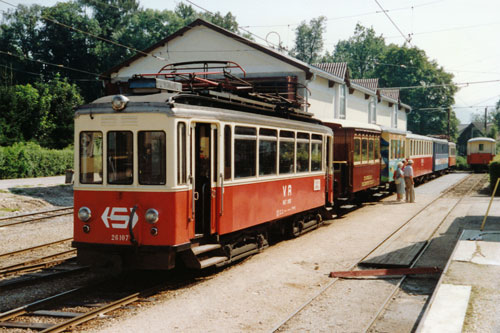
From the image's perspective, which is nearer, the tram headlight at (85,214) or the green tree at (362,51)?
the tram headlight at (85,214)

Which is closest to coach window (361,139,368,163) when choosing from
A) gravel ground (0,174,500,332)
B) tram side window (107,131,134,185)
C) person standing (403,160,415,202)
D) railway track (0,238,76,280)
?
person standing (403,160,415,202)

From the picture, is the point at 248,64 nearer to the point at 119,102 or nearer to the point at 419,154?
the point at 419,154

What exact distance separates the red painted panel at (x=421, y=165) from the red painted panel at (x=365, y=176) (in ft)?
23.9

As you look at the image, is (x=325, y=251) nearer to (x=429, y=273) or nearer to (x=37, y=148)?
(x=429, y=273)

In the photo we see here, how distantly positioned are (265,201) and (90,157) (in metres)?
3.80

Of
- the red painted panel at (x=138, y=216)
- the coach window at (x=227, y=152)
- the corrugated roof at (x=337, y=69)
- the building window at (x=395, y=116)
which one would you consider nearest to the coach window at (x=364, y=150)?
the coach window at (x=227, y=152)

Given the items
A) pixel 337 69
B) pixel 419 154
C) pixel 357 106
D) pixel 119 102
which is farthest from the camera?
pixel 357 106

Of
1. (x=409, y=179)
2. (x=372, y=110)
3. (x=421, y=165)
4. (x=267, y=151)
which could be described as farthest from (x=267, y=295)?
(x=372, y=110)

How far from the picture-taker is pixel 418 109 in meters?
64.9

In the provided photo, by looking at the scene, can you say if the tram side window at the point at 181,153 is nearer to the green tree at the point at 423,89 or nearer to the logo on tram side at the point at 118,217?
the logo on tram side at the point at 118,217

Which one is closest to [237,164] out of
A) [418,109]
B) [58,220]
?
[58,220]

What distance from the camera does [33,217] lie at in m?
16.6

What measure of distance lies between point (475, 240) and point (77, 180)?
8388 mm

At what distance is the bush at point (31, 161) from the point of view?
28938mm
